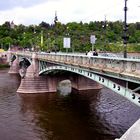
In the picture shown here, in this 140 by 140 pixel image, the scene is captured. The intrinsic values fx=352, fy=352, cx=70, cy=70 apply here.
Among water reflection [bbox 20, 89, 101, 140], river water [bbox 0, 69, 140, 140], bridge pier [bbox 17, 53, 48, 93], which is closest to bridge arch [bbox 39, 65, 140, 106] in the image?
river water [bbox 0, 69, 140, 140]

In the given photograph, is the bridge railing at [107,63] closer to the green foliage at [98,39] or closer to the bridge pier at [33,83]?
the green foliage at [98,39]

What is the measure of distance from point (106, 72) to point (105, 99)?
88.7 ft

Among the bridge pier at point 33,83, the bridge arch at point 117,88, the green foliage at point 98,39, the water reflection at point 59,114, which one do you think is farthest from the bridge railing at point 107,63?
the bridge pier at point 33,83

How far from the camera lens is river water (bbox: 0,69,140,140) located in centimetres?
3691

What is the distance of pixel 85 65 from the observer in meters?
36.8

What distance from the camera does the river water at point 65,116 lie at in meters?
36.9

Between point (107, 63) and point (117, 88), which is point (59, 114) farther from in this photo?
point (117, 88)

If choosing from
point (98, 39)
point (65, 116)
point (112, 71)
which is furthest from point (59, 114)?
point (98, 39)

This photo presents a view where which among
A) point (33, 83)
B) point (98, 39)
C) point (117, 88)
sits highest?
point (98, 39)

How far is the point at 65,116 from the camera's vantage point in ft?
149

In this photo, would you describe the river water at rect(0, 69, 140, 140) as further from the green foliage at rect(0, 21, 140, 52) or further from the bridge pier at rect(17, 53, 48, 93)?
the green foliage at rect(0, 21, 140, 52)

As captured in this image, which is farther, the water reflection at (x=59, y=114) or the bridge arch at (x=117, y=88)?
the water reflection at (x=59, y=114)

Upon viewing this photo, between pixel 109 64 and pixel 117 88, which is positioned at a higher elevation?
pixel 109 64

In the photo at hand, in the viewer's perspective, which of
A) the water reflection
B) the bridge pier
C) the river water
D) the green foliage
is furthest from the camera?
the green foliage
